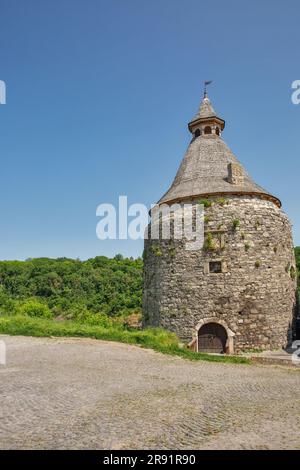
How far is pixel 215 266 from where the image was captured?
46.0 feet

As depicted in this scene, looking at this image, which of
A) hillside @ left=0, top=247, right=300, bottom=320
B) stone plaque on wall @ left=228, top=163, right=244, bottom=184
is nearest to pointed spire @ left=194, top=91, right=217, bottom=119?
stone plaque on wall @ left=228, top=163, right=244, bottom=184

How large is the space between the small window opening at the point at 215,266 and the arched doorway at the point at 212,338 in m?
2.27

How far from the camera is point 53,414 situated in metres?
5.29

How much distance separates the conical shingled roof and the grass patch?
20.7ft

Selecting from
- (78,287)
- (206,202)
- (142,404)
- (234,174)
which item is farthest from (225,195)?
(78,287)

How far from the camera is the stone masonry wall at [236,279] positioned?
1344cm

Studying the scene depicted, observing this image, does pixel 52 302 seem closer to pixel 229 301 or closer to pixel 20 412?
pixel 229 301

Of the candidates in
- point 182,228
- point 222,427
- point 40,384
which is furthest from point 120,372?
point 182,228

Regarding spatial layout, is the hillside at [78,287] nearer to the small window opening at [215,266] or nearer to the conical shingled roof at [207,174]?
the conical shingled roof at [207,174]

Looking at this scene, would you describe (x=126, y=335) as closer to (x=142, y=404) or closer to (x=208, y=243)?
(x=208, y=243)

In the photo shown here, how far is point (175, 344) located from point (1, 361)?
6.22 metres

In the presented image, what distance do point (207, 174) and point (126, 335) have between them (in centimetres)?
866

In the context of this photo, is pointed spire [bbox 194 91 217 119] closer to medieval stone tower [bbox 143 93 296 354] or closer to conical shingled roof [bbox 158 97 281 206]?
conical shingled roof [bbox 158 97 281 206]
